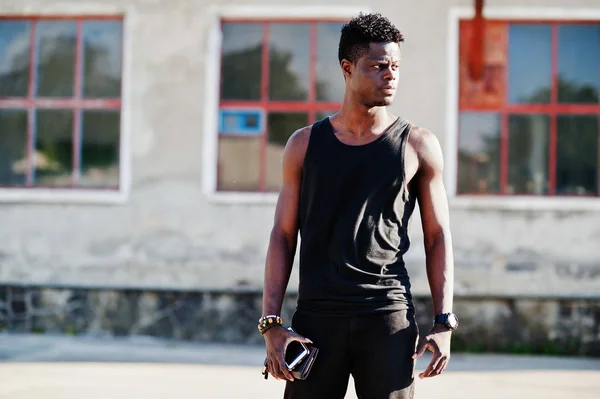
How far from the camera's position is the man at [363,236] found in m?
2.89

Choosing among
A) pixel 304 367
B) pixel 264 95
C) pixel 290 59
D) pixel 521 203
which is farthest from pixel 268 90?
pixel 304 367

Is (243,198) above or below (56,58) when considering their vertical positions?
below

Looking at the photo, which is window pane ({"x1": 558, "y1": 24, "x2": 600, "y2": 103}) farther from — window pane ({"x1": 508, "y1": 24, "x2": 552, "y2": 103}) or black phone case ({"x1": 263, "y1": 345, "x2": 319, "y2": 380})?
black phone case ({"x1": 263, "y1": 345, "x2": 319, "y2": 380})

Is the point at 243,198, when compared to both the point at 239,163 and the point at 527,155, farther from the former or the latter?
the point at 527,155

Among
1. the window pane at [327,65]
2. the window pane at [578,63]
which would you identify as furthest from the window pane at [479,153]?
the window pane at [327,65]

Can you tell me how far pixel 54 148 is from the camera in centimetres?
1093

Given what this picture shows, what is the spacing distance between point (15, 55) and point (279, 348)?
8975 millimetres

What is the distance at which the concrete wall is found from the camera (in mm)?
10211

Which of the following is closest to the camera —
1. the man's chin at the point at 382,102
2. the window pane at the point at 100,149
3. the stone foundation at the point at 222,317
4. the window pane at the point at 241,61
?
the man's chin at the point at 382,102

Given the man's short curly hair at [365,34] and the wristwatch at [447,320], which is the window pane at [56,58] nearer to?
the man's short curly hair at [365,34]

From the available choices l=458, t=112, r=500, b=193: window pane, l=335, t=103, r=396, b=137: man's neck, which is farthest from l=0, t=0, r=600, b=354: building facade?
l=335, t=103, r=396, b=137: man's neck

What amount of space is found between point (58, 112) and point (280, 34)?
283 centimetres

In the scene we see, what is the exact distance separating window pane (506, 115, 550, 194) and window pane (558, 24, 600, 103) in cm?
45

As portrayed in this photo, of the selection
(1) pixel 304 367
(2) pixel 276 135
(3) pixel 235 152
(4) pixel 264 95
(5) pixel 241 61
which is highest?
(5) pixel 241 61
